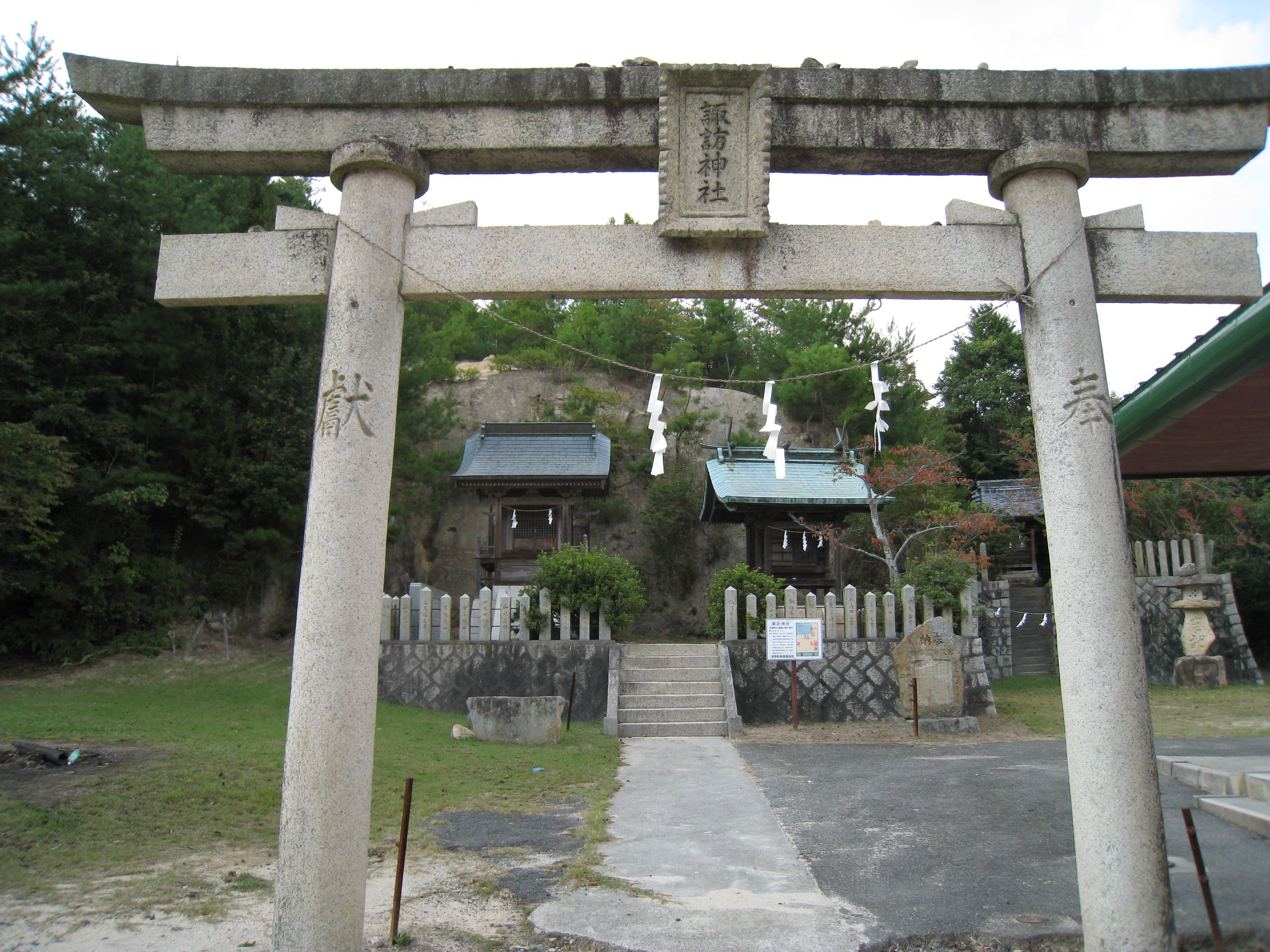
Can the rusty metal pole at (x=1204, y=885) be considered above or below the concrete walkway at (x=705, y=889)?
above

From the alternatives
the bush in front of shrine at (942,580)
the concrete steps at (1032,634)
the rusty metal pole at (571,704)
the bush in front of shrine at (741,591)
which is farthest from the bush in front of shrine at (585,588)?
the concrete steps at (1032,634)

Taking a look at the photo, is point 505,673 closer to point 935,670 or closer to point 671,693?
point 671,693

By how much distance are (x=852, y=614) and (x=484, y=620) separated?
6315 mm

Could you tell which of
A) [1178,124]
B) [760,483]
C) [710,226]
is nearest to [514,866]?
[710,226]

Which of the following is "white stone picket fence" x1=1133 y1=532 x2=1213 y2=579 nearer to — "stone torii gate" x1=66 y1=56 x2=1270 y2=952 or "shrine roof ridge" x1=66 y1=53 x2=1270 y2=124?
"stone torii gate" x1=66 y1=56 x2=1270 y2=952

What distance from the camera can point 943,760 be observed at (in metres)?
9.58

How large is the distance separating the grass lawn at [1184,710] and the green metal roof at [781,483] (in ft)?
17.2

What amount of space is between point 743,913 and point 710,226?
3.88 metres

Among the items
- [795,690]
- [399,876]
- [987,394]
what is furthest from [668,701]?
[987,394]

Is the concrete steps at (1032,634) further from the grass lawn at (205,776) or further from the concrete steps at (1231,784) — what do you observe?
the concrete steps at (1231,784)

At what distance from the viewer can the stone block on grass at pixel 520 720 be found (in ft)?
34.8

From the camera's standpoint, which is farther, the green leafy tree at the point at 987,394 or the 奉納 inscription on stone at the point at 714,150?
the green leafy tree at the point at 987,394

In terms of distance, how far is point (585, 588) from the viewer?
14266 millimetres

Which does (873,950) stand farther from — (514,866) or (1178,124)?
(1178,124)
